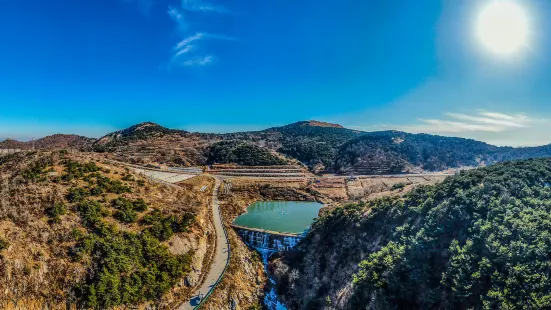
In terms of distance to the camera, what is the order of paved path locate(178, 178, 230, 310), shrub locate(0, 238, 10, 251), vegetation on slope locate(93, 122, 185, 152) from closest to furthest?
shrub locate(0, 238, 10, 251) < paved path locate(178, 178, 230, 310) < vegetation on slope locate(93, 122, 185, 152)

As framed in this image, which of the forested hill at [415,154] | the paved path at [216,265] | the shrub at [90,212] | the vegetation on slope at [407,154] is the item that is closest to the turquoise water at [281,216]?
the paved path at [216,265]

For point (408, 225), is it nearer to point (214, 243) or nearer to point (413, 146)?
point (214, 243)

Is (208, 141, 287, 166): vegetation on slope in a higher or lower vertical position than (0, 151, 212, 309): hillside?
higher

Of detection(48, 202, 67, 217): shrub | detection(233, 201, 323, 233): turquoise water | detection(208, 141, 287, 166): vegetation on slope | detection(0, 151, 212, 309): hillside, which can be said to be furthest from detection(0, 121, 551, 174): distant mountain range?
detection(48, 202, 67, 217): shrub

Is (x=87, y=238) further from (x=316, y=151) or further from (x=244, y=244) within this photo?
(x=316, y=151)

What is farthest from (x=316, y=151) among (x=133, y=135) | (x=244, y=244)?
(x=133, y=135)

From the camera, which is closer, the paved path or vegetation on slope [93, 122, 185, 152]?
the paved path

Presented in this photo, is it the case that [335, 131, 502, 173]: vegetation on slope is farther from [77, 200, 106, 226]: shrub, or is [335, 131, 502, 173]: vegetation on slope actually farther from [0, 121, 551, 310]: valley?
[77, 200, 106, 226]: shrub
